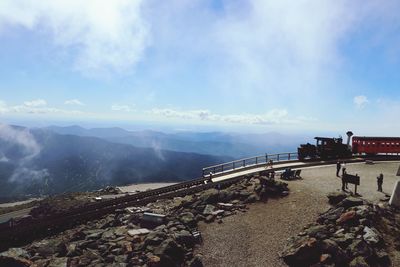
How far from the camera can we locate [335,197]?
2347 cm

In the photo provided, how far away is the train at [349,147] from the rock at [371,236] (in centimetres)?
2197

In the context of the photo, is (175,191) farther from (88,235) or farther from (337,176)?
(337,176)

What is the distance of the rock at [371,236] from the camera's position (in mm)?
18094

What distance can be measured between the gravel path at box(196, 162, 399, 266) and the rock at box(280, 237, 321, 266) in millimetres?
577

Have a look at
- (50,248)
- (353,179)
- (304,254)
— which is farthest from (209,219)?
(353,179)

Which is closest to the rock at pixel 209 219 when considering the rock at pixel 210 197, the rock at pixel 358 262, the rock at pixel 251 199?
the rock at pixel 210 197

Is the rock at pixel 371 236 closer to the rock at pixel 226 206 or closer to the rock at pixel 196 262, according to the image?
the rock at pixel 196 262

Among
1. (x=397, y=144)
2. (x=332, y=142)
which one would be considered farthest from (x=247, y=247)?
(x=397, y=144)

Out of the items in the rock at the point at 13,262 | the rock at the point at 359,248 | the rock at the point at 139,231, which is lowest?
the rock at the point at 13,262

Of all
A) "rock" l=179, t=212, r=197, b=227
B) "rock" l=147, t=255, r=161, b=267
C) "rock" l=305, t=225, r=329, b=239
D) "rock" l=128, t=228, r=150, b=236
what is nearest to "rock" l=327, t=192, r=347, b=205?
"rock" l=305, t=225, r=329, b=239

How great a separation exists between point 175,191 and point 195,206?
5.24m

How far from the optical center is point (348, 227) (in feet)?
64.8

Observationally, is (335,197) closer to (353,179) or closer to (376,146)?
(353,179)

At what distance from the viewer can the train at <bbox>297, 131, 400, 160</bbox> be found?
41.0m
